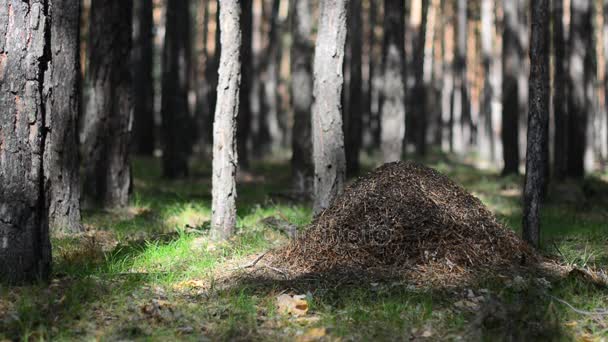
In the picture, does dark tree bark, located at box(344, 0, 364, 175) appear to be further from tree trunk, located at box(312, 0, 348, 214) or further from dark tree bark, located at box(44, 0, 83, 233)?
dark tree bark, located at box(44, 0, 83, 233)

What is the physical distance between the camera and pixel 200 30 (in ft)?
140

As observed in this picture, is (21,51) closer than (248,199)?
Yes

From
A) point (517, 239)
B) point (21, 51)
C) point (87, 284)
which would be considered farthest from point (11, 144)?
point (517, 239)

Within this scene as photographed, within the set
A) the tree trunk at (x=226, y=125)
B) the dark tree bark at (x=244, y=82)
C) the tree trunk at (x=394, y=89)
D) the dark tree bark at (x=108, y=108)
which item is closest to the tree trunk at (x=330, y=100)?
the tree trunk at (x=226, y=125)

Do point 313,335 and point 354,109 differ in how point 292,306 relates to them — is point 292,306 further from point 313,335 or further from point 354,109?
point 354,109

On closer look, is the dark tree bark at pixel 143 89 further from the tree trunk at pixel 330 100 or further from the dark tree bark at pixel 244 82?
the tree trunk at pixel 330 100

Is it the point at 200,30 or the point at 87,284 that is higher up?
the point at 200,30

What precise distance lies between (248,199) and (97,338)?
7.84 meters

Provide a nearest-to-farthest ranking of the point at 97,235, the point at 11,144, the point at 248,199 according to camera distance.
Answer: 1. the point at 11,144
2. the point at 97,235
3. the point at 248,199

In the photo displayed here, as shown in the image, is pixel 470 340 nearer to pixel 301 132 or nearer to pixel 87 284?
pixel 87 284

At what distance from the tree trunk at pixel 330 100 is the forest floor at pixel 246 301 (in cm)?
116

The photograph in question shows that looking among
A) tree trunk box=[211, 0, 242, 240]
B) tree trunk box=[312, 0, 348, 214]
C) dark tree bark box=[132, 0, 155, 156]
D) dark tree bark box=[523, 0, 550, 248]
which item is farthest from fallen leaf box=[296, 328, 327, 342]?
dark tree bark box=[132, 0, 155, 156]

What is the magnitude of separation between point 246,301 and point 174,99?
34.2ft

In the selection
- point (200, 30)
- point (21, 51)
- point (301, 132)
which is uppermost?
point (200, 30)
